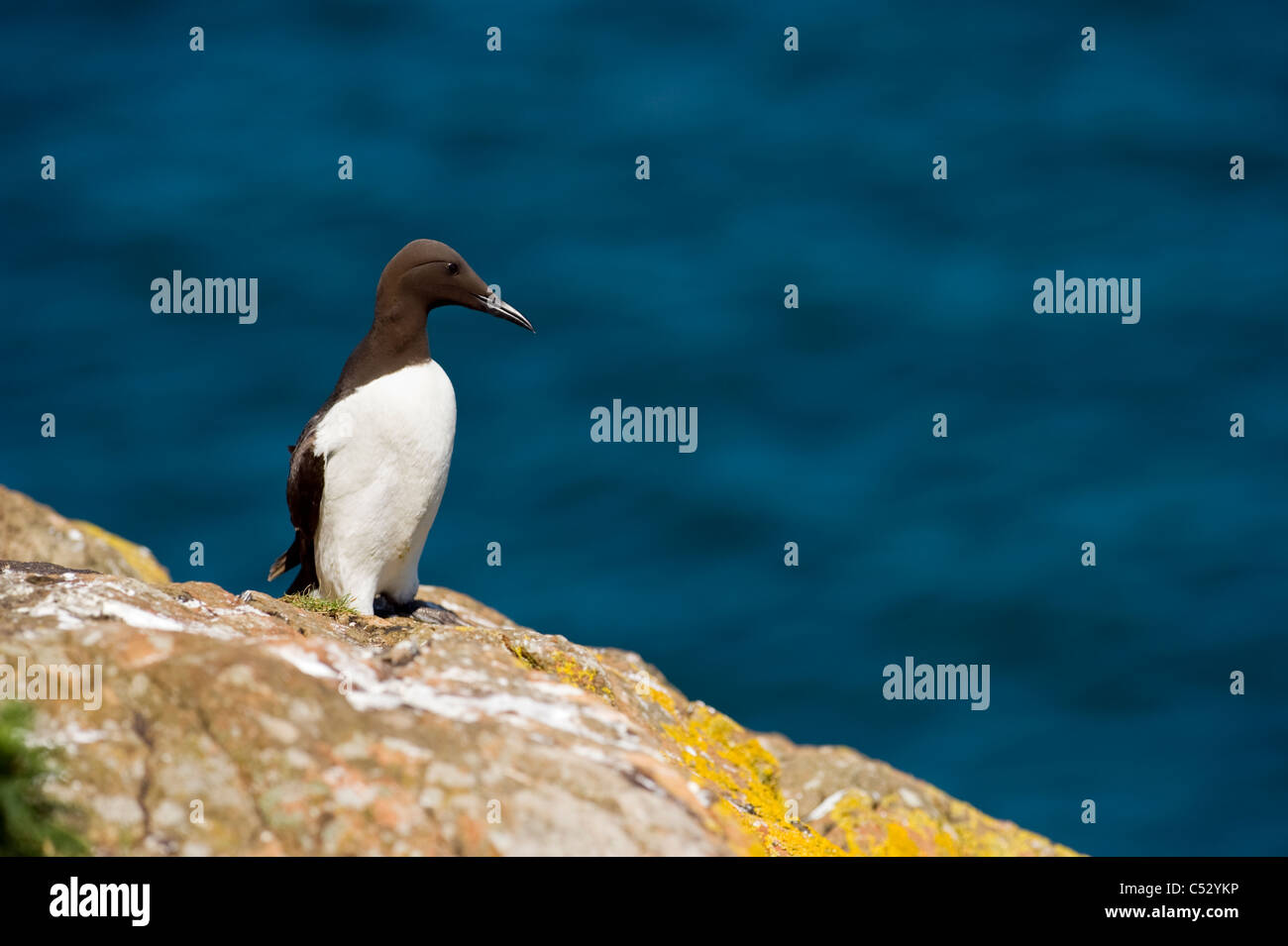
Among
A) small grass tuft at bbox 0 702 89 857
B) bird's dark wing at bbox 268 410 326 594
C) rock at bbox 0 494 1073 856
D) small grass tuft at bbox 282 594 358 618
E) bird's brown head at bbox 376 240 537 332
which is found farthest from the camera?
bird's dark wing at bbox 268 410 326 594

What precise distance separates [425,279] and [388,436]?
3.88ft

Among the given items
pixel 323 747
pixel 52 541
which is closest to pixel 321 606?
pixel 323 747

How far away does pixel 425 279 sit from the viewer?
10.4m

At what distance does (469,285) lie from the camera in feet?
34.4

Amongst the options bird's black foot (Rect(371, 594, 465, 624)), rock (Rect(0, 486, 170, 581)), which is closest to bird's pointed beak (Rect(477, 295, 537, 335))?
bird's black foot (Rect(371, 594, 465, 624))

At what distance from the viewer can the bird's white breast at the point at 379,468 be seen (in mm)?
10398

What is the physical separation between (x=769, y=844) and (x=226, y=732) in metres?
2.94

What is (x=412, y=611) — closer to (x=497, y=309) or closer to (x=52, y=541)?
(x=497, y=309)

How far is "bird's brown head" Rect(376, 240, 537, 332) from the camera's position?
34.1ft

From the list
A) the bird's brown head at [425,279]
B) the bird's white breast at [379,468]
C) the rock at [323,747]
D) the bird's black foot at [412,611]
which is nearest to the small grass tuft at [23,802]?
the rock at [323,747]

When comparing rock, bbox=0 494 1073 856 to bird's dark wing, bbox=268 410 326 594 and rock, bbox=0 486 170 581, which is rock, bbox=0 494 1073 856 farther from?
rock, bbox=0 486 170 581

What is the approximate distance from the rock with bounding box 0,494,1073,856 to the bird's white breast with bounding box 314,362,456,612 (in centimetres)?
266

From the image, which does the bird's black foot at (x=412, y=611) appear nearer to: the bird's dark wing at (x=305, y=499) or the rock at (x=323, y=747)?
the bird's dark wing at (x=305, y=499)
